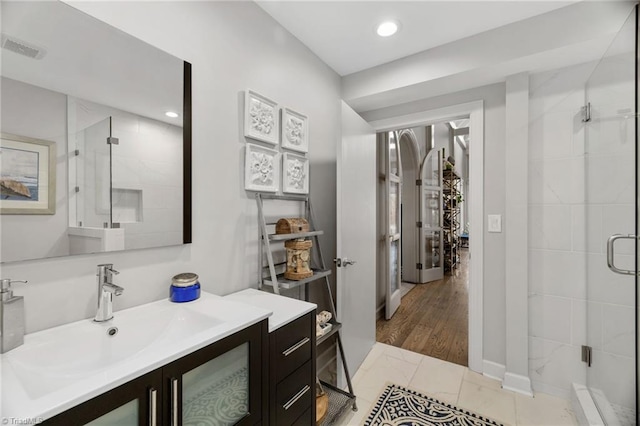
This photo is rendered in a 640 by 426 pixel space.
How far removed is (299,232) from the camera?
68.2 inches

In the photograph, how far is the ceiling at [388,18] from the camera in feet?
5.53

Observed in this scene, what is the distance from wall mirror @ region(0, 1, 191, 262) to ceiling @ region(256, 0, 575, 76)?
919mm

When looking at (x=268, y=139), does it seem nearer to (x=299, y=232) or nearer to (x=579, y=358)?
(x=299, y=232)

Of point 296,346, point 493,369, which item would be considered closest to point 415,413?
point 493,369

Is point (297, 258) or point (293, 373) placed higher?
point (297, 258)

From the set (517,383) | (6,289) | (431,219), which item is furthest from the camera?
(431,219)

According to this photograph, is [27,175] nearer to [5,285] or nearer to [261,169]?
[5,285]

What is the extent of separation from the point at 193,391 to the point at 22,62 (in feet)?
3.80

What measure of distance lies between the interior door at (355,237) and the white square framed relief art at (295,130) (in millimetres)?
255

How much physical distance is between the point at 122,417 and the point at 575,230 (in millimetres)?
2519

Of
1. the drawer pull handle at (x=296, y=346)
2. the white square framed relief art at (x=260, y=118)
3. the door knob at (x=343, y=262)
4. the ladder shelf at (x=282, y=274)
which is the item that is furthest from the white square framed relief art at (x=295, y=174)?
the drawer pull handle at (x=296, y=346)

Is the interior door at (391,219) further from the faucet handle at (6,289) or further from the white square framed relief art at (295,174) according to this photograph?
the faucet handle at (6,289)

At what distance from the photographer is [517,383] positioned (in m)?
2.01

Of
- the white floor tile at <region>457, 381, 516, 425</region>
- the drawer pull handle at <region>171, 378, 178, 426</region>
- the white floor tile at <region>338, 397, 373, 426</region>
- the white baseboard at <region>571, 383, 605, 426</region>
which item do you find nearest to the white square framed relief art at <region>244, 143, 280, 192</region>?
the drawer pull handle at <region>171, 378, 178, 426</region>
